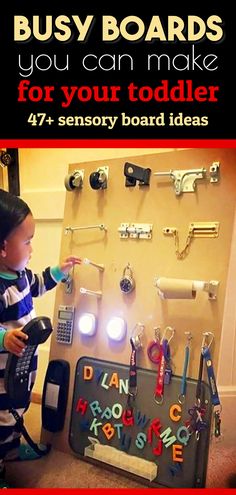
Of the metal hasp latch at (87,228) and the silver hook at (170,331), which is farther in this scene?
the metal hasp latch at (87,228)

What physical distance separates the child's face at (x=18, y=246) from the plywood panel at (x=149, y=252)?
0.19m

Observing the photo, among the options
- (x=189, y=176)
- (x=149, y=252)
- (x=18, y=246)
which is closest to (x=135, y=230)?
(x=149, y=252)

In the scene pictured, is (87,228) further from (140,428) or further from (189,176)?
(140,428)

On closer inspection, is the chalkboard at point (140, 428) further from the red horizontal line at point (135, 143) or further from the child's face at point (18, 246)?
the red horizontal line at point (135, 143)

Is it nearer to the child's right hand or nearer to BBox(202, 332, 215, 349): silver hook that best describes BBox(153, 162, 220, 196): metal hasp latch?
BBox(202, 332, 215, 349): silver hook

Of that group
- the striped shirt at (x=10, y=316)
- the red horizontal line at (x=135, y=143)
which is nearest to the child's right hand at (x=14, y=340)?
the striped shirt at (x=10, y=316)

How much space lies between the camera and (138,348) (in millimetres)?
934

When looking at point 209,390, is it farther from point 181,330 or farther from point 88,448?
point 88,448

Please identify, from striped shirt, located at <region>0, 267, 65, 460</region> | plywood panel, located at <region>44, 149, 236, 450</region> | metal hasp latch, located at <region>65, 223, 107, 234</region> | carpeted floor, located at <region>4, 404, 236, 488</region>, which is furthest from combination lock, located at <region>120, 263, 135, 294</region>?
carpeted floor, located at <region>4, 404, 236, 488</region>

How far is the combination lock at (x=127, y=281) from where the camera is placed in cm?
96

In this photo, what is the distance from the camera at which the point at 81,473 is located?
0.93 m

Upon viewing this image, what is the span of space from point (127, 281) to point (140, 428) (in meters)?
0.35

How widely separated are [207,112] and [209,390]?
59 cm

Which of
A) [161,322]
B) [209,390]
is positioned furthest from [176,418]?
[161,322]
